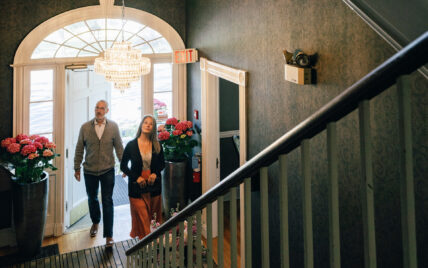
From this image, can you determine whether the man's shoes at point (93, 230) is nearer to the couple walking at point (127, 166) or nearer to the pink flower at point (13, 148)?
the couple walking at point (127, 166)

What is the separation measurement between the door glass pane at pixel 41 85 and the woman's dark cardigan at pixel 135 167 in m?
1.52

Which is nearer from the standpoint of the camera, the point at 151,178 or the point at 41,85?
the point at 151,178

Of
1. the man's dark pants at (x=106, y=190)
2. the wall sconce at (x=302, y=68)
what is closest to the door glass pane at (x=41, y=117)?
the man's dark pants at (x=106, y=190)

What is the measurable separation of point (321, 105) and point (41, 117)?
12.5 feet

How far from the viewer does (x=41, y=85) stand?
17.3 ft

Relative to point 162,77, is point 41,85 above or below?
below

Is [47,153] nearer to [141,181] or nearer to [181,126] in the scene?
[141,181]

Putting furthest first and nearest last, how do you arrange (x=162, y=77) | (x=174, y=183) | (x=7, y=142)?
(x=162, y=77) → (x=174, y=183) → (x=7, y=142)

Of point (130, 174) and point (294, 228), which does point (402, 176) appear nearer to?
point (294, 228)

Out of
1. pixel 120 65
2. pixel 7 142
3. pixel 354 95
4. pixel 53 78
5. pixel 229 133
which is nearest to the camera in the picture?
pixel 354 95

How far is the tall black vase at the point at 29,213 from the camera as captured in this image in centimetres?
461

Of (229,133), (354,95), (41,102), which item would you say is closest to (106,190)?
(41,102)

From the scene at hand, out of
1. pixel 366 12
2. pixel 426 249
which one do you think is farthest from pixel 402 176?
pixel 426 249

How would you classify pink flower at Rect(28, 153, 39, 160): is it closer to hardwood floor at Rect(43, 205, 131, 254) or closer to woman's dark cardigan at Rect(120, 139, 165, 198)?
woman's dark cardigan at Rect(120, 139, 165, 198)
